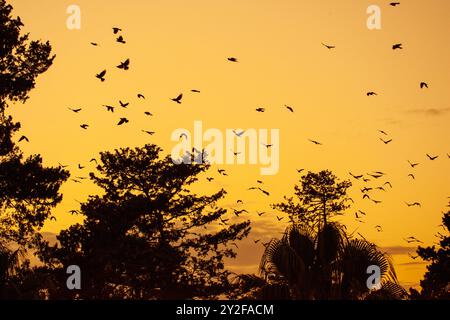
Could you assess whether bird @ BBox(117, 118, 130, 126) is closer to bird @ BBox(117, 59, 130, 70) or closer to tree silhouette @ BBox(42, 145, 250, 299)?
bird @ BBox(117, 59, 130, 70)

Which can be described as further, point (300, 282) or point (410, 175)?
point (410, 175)

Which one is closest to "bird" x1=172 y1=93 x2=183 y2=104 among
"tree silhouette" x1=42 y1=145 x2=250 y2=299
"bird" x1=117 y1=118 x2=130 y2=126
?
"bird" x1=117 y1=118 x2=130 y2=126

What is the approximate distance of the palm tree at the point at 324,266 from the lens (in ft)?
64.0

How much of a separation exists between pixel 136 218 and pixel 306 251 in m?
27.3

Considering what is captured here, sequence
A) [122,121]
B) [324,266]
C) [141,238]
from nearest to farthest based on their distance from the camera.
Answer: [324,266], [122,121], [141,238]

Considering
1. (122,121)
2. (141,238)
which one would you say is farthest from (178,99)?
(141,238)

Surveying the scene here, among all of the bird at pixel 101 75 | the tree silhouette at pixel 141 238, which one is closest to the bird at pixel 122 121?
the bird at pixel 101 75

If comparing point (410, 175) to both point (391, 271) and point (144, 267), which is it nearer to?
point (391, 271)

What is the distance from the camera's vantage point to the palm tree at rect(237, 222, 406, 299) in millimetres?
19516

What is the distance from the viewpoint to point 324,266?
2047cm

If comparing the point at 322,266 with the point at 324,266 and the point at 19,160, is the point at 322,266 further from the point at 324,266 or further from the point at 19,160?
the point at 19,160
